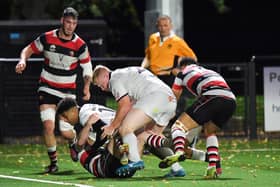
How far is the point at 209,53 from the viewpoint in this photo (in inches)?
1852

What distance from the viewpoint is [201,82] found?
16891mm

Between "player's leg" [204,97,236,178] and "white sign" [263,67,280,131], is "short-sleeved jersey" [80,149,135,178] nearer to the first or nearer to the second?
"player's leg" [204,97,236,178]

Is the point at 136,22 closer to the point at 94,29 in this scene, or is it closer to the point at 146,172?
the point at 94,29

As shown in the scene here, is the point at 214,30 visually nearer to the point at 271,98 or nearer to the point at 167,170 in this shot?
the point at 271,98

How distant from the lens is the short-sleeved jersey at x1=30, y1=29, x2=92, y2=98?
1880 cm

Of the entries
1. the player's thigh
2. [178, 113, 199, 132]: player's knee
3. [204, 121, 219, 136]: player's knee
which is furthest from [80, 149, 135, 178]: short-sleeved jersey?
[204, 121, 219, 136]: player's knee

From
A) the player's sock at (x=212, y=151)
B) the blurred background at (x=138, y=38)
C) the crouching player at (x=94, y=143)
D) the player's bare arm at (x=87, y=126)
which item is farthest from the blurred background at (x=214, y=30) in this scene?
the player's sock at (x=212, y=151)

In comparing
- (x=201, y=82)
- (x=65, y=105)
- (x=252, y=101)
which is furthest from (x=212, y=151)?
(x=252, y=101)

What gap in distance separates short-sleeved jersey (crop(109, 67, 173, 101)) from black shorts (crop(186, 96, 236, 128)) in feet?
1.37

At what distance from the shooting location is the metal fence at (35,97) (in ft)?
78.5

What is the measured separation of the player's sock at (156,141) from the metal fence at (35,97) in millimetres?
6686

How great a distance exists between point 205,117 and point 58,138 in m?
7.74

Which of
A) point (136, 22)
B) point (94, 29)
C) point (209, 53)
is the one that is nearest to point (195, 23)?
point (209, 53)

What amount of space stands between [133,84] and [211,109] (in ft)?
3.27
